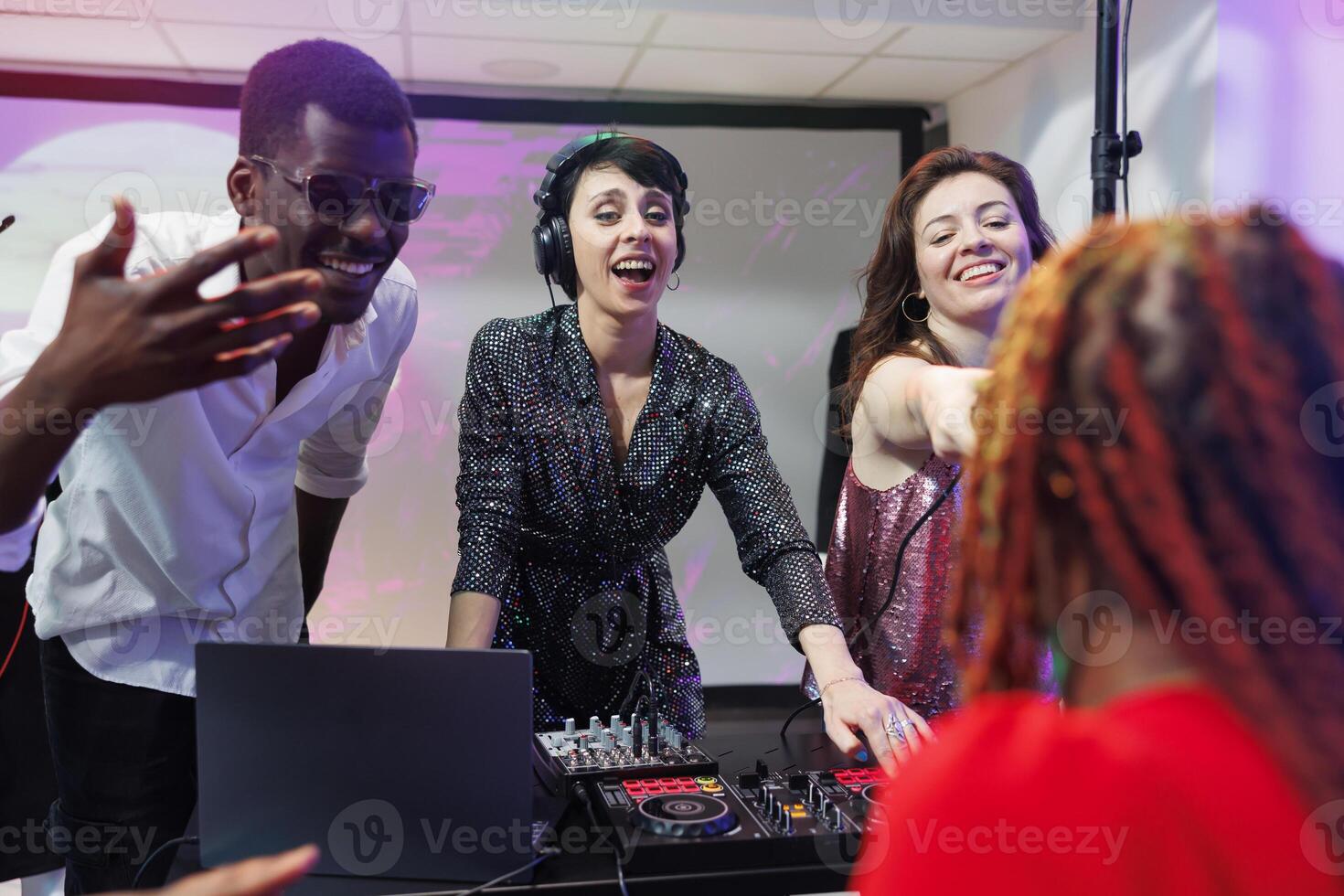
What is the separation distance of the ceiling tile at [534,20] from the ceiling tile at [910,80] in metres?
1.10

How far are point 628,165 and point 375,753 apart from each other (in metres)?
1.18

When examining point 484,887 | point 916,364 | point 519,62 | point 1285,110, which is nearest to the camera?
point 484,887

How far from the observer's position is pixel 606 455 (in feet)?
6.26

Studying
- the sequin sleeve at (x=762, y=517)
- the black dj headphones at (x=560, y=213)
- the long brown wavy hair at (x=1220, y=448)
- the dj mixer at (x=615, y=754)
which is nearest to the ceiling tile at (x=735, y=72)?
the black dj headphones at (x=560, y=213)

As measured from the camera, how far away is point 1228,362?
560mm

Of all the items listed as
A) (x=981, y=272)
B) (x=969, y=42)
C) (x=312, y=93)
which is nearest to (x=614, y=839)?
(x=312, y=93)

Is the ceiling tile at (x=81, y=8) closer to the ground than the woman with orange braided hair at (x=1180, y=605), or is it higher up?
higher up

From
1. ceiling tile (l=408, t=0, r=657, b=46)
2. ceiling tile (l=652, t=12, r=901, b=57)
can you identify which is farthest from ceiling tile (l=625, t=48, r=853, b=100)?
ceiling tile (l=408, t=0, r=657, b=46)

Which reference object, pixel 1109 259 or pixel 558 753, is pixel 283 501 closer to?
pixel 558 753

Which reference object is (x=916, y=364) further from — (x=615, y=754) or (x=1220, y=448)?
(x=1220, y=448)

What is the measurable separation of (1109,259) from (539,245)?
1.53 meters

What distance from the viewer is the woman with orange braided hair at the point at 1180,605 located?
21.3 inches

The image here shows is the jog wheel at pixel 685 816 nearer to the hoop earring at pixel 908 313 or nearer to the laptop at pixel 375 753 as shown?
the laptop at pixel 375 753

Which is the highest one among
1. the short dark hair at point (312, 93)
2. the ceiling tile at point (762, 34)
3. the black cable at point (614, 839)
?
the ceiling tile at point (762, 34)
